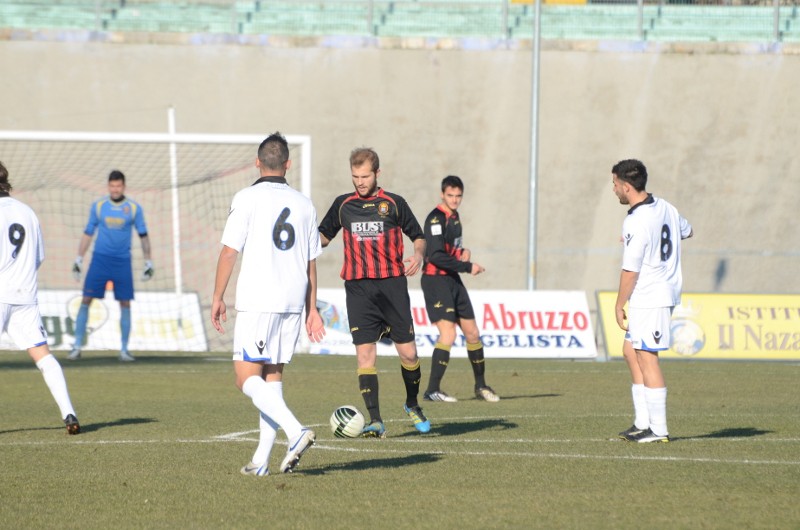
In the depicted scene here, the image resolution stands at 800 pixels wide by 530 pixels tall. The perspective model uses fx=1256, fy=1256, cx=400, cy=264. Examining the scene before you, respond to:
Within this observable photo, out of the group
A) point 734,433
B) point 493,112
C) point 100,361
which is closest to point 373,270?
point 734,433

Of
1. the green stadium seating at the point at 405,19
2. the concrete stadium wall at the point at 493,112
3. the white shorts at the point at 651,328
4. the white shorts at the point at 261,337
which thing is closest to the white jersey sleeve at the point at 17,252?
the white shorts at the point at 261,337

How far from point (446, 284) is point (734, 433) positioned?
143 inches

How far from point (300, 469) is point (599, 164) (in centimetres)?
2203

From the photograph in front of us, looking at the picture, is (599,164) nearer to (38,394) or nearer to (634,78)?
(634,78)

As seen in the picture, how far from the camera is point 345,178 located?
28766 mm

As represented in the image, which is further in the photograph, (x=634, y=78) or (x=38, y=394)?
(x=634, y=78)

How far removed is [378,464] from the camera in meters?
7.82

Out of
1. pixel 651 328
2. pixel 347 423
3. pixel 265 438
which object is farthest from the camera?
pixel 651 328

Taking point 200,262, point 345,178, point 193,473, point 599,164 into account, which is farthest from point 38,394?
point 599,164

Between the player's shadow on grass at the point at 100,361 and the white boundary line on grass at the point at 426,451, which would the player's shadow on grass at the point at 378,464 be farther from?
the player's shadow on grass at the point at 100,361

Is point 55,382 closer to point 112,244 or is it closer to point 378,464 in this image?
point 378,464

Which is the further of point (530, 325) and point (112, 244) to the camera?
point (530, 325)

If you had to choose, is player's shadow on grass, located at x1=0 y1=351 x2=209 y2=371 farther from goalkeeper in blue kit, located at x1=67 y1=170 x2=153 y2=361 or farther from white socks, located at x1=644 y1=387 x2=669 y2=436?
white socks, located at x1=644 y1=387 x2=669 y2=436

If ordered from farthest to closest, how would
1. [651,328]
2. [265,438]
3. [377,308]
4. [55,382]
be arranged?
[55,382] < [377,308] < [651,328] < [265,438]
